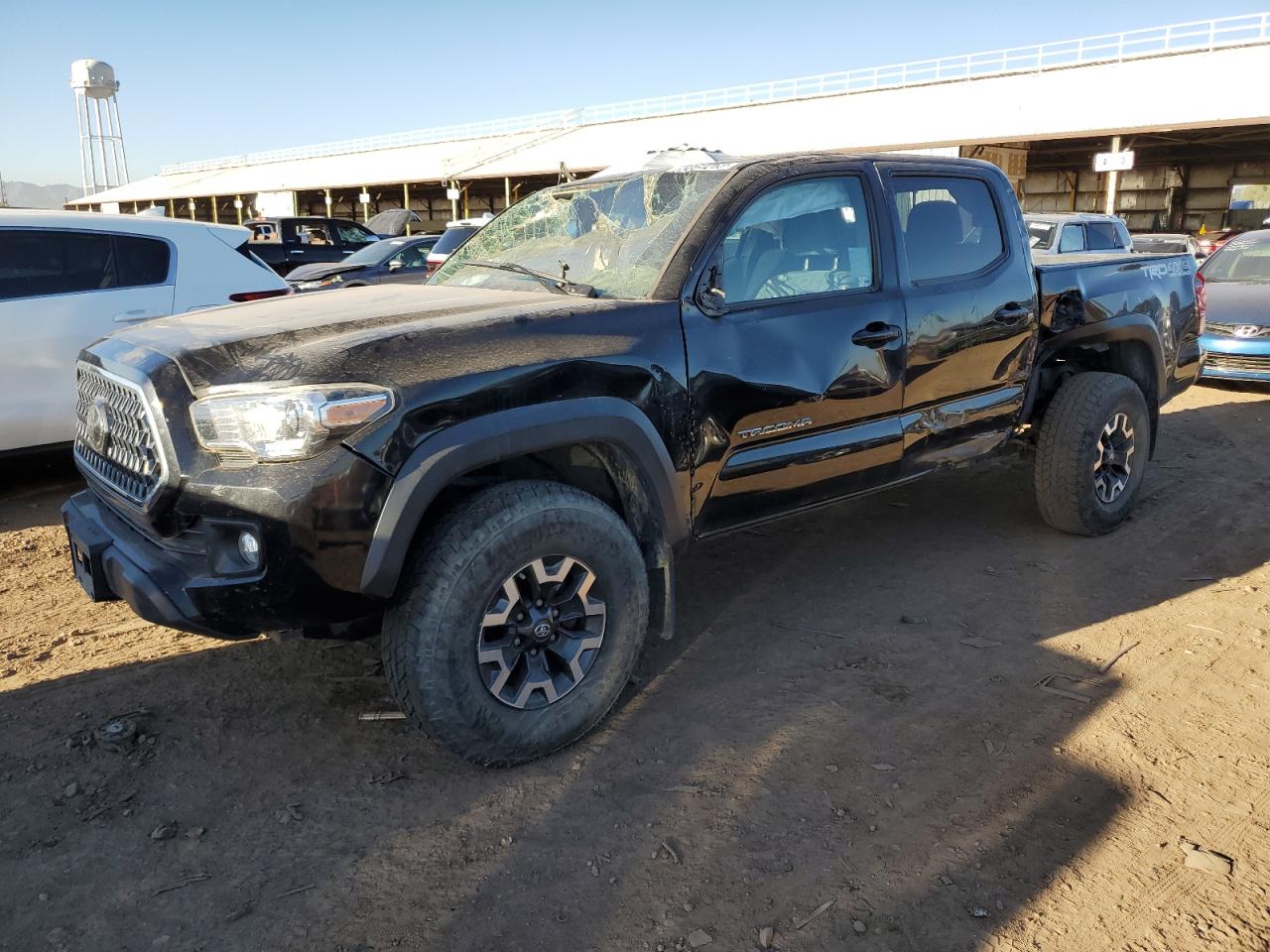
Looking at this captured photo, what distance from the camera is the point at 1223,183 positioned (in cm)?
3222

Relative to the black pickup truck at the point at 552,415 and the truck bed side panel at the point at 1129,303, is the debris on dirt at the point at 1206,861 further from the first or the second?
the truck bed side panel at the point at 1129,303

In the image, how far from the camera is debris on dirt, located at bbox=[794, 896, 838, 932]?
7.48 ft

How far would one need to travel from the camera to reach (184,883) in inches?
96.3

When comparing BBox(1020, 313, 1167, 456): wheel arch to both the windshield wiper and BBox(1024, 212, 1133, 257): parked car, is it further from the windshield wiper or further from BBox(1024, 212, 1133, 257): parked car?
BBox(1024, 212, 1133, 257): parked car

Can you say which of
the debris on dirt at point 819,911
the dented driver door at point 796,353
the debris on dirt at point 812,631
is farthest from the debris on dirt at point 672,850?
the debris on dirt at point 812,631

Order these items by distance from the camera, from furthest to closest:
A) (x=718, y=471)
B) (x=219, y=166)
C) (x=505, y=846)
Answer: (x=219, y=166)
(x=718, y=471)
(x=505, y=846)

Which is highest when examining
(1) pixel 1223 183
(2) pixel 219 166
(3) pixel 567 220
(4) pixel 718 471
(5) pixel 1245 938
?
(2) pixel 219 166

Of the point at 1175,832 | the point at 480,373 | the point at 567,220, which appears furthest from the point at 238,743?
the point at 1175,832

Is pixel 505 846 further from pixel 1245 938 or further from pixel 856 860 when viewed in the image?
pixel 1245 938

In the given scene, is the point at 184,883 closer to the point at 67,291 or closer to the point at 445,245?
the point at 67,291

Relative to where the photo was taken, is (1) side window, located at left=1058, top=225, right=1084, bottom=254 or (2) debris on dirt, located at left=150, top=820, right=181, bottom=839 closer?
(2) debris on dirt, located at left=150, top=820, right=181, bottom=839

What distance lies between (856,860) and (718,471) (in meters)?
1.38

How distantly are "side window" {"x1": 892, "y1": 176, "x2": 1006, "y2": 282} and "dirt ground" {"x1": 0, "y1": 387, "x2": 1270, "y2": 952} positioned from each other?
150 cm

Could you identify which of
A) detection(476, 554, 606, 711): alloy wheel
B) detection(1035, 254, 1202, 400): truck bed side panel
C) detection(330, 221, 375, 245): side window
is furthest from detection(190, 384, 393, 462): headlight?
detection(330, 221, 375, 245): side window
